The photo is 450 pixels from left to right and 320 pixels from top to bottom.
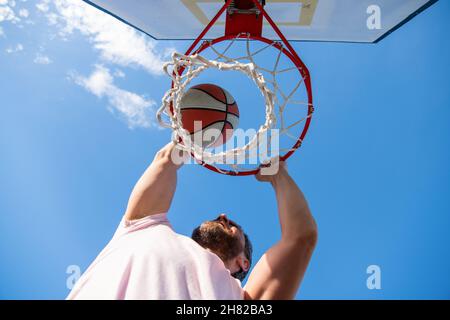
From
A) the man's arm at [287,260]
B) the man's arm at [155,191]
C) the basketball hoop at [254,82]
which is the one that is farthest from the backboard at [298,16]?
the man's arm at [287,260]

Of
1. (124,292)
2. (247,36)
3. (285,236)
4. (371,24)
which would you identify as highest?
(371,24)

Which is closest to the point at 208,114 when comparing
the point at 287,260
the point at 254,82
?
the point at 254,82

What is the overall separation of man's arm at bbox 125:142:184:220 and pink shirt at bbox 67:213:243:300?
190mm

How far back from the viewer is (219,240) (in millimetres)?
1940

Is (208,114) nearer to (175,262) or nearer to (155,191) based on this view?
(155,191)

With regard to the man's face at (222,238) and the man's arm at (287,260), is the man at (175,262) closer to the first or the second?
the man's arm at (287,260)

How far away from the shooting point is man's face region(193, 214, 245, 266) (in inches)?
75.5
